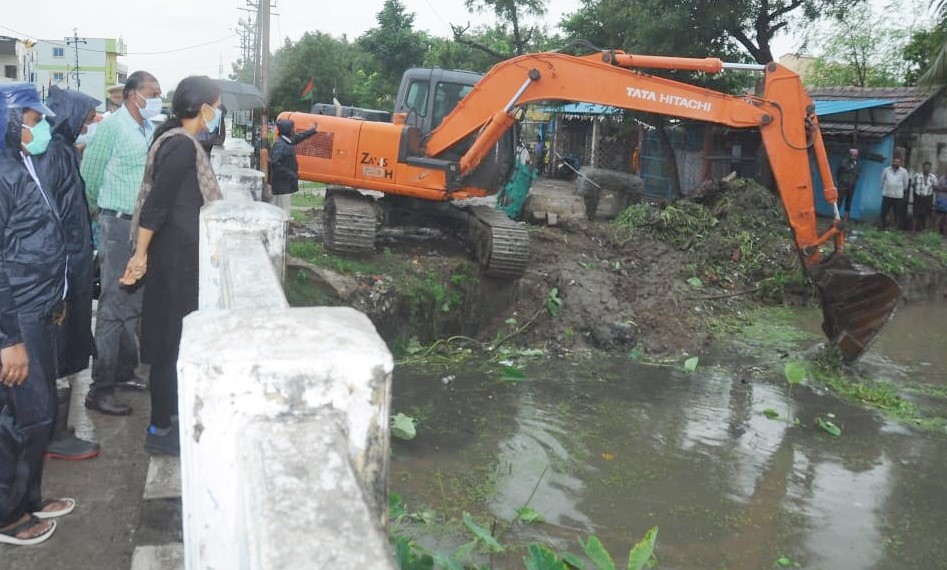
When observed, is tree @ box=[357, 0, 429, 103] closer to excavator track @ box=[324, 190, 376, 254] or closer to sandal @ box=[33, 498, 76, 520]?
excavator track @ box=[324, 190, 376, 254]

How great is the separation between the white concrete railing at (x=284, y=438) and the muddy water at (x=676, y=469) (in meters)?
3.64

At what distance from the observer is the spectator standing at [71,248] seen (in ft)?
13.5

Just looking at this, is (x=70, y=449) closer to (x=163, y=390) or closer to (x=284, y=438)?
(x=163, y=390)

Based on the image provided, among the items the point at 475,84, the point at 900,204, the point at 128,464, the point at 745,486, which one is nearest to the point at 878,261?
the point at 900,204

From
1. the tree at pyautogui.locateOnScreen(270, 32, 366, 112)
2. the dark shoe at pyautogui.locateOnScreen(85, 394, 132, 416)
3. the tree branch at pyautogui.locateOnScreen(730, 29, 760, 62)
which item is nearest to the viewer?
the dark shoe at pyautogui.locateOnScreen(85, 394, 132, 416)

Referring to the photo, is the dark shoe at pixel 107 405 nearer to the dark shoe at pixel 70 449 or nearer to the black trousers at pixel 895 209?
the dark shoe at pixel 70 449

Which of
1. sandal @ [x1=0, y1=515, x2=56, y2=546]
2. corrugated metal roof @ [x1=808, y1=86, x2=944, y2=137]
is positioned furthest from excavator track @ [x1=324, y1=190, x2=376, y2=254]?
corrugated metal roof @ [x1=808, y1=86, x2=944, y2=137]

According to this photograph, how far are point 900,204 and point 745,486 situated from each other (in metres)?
12.1

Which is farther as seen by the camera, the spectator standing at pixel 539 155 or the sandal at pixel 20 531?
the spectator standing at pixel 539 155

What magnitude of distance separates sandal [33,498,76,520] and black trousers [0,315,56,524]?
0.23ft

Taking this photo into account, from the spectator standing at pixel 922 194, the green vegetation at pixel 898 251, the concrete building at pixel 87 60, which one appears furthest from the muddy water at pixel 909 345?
the concrete building at pixel 87 60

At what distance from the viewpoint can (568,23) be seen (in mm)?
21453

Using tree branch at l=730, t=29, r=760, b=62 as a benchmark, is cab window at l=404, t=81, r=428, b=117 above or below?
below

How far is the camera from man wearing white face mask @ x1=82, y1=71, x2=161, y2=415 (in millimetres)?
5273
